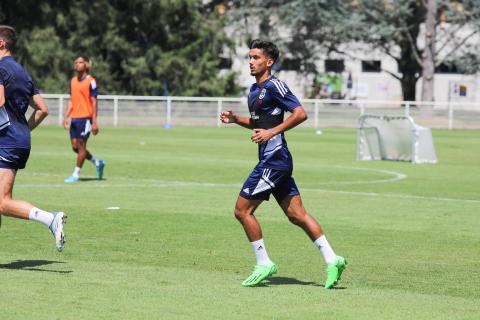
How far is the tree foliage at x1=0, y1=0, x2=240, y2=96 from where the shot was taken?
5994cm

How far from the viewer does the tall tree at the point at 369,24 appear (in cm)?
6588

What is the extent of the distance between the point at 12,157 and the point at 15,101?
0.51 meters

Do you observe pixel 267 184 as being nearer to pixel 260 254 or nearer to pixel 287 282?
pixel 260 254

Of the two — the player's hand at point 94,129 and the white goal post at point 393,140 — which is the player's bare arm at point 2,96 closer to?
the player's hand at point 94,129

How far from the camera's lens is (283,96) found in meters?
9.75

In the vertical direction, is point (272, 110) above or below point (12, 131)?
above

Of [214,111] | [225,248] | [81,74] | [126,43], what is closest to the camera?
[225,248]

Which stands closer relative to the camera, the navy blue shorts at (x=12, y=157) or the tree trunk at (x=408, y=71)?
the navy blue shorts at (x=12, y=157)

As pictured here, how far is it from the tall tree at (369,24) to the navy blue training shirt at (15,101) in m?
55.7

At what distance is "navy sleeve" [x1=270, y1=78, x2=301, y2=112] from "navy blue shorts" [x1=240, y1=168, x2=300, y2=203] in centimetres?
56

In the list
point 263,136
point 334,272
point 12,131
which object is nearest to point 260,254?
point 334,272

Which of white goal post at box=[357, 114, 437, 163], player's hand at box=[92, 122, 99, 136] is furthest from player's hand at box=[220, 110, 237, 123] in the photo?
white goal post at box=[357, 114, 437, 163]

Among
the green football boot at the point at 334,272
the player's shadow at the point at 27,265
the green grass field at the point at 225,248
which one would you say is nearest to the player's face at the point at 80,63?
the green grass field at the point at 225,248

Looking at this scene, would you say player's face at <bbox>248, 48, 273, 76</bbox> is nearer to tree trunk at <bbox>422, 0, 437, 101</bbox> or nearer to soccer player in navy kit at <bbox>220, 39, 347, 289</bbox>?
soccer player in navy kit at <bbox>220, 39, 347, 289</bbox>
